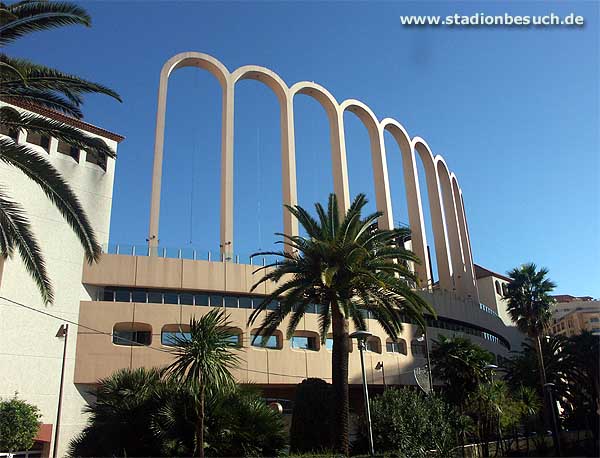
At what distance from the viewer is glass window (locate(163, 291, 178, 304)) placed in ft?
111

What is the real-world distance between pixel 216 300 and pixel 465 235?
126 feet

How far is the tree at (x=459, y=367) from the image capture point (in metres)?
33.2

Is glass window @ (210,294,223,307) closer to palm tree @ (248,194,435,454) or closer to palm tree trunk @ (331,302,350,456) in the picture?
palm tree @ (248,194,435,454)

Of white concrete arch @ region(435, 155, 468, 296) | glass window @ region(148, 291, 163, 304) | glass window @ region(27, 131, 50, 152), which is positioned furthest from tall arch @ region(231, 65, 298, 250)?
white concrete arch @ region(435, 155, 468, 296)

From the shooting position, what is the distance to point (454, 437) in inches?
1070

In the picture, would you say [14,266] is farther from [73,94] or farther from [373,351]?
[373,351]

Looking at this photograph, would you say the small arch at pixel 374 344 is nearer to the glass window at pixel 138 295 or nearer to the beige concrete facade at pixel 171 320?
the beige concrete facade at pixel 171 320

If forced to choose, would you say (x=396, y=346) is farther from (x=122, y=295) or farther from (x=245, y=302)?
(x=122, y=295)

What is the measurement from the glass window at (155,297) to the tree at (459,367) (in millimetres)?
18081

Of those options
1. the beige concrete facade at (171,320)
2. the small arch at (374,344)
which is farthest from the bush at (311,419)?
the small arch at (374,344)

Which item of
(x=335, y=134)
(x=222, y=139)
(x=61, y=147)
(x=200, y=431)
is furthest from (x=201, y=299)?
(x=335, y=134)

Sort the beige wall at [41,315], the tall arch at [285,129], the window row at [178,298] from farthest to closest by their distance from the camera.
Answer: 1. the tall arch at [285,129]
2. the window row at [178,298]
3. the beige wall at [41,315]

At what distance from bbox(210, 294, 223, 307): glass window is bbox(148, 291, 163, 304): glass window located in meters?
3.25

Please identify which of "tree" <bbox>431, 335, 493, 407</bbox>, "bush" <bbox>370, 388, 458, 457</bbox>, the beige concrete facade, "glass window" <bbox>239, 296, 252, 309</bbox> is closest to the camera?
"bush" <bbox>370, 388, 458, 457</bbox>
